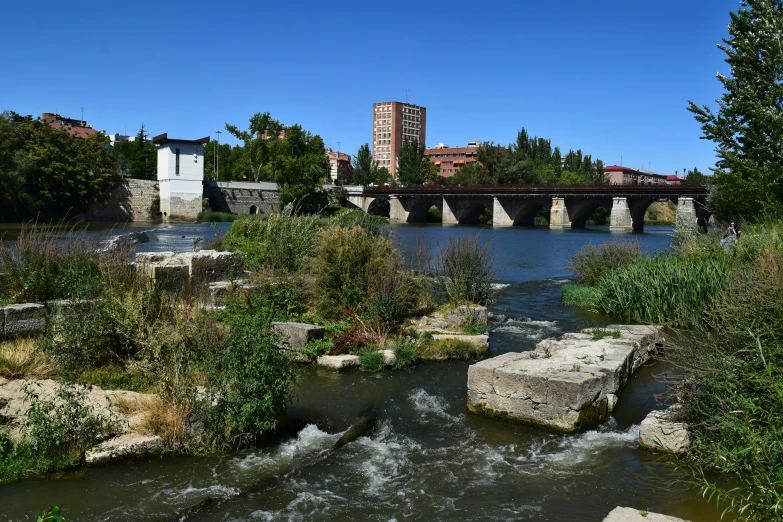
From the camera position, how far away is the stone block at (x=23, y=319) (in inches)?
299

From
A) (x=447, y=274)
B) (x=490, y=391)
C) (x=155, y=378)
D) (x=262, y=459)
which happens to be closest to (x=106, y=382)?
(x=155, y=378)

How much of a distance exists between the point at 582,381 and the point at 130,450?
4.63 m

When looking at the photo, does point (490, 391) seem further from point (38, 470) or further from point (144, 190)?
point (144, 190)

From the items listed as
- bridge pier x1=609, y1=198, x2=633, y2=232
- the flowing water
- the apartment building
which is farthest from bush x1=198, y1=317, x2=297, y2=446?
the apartment building

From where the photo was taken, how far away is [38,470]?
5324mm

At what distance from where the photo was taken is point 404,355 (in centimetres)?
926

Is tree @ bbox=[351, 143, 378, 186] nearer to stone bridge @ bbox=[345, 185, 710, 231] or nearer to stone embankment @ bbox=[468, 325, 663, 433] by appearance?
stone bridge @ bbox=[345, 185, 710, 231]

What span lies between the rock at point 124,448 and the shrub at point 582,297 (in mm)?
10969

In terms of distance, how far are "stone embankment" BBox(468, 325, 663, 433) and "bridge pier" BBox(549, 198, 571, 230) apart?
55734mm

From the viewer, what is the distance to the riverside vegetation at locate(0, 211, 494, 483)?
5.87m

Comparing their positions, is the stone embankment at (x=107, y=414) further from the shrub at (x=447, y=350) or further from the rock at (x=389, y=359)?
the shrub at (x=447, y=350)

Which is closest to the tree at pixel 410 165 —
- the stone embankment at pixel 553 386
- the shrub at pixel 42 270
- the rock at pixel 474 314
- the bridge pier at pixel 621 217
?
the bridge pier at pixel 621 217

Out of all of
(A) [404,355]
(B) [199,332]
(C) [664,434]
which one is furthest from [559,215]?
(B) [199,332]

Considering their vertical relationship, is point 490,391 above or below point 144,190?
below
